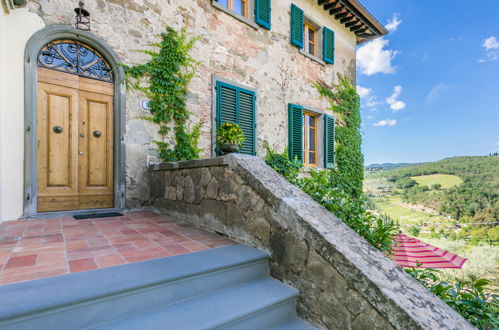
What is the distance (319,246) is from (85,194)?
3.51 meters

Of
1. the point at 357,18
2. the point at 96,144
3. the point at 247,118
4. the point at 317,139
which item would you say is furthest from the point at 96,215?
the point at 357,18

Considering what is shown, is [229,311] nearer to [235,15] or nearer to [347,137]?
[235,15]

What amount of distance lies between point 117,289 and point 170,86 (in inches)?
142

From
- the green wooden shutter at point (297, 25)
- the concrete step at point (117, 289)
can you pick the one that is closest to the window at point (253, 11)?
the green wooden shutter at point (297, 25)

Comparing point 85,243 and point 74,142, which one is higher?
point 74,142

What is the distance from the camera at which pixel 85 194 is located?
3598 mm

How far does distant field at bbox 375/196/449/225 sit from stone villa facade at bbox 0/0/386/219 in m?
12.1

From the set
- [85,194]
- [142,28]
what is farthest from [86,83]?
[85,194]

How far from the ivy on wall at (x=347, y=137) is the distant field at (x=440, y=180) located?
17.1 meters

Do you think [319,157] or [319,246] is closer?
[319,246]

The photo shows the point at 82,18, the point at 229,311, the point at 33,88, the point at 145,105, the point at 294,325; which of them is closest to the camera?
the point at 229,311

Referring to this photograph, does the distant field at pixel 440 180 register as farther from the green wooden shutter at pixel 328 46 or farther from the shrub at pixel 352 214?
the shrub at pixel 352 214

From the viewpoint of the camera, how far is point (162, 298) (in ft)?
4.79

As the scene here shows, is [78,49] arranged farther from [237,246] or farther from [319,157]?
[319,157]
